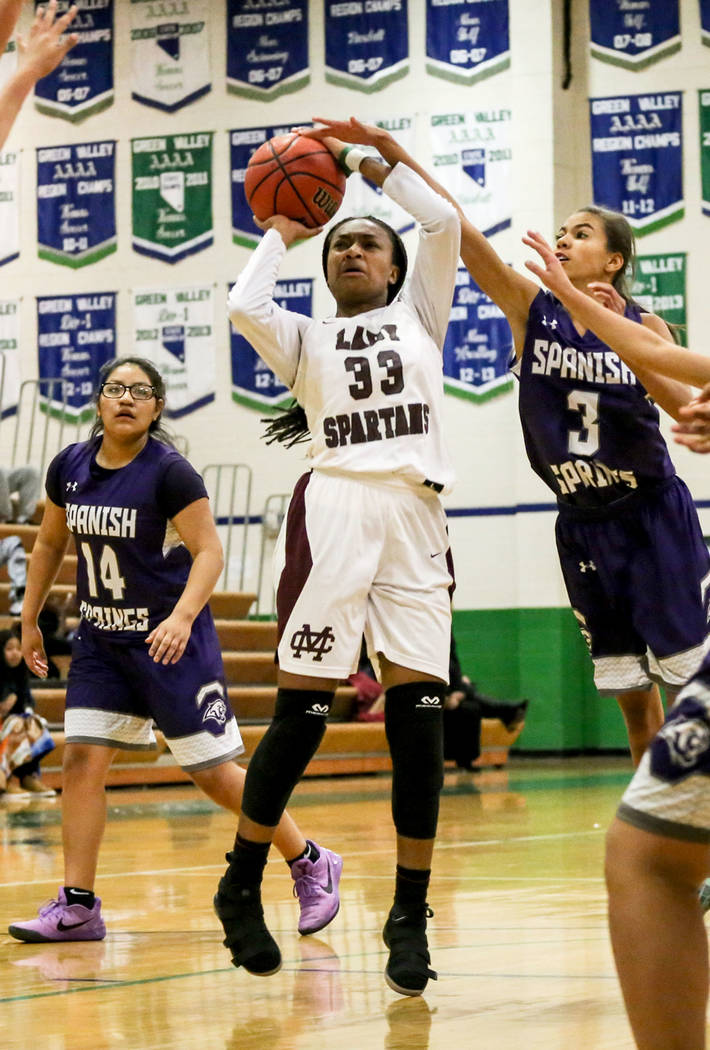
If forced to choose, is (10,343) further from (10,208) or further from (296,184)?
(296,184)

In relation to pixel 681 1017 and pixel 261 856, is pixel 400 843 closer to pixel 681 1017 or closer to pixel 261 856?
pixel 261 856

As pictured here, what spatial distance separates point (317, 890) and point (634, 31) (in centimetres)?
1184

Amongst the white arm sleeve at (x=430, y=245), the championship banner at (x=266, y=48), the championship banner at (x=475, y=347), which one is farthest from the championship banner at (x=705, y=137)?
the white arm sleeve at (x=430, y=245)

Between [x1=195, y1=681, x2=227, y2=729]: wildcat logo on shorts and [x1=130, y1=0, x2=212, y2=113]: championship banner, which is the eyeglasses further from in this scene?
[x1=130, y1=0, x2=212, y2=113]: championship banner

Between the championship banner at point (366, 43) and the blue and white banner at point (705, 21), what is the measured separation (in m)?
2.73

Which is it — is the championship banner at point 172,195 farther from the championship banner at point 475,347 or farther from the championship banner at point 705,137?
the championship banner at point 705,137

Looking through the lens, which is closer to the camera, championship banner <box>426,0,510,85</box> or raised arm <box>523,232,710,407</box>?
raised arm <box>523,232,710,407</box>

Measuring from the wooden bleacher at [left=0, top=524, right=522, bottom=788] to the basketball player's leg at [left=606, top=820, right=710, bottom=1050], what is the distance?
887cm

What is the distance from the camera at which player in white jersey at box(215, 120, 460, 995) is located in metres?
3.85

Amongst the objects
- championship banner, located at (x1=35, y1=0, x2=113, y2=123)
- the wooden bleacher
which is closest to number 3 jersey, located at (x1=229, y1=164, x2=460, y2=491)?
the wooden bleacher

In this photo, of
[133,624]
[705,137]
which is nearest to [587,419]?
[133,624]

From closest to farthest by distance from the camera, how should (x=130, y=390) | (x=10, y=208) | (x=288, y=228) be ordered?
(x=288, y=228) < (x=130, y=390) < (x=10, y=208)

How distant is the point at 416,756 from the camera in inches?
151

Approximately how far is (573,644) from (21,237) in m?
6.95
